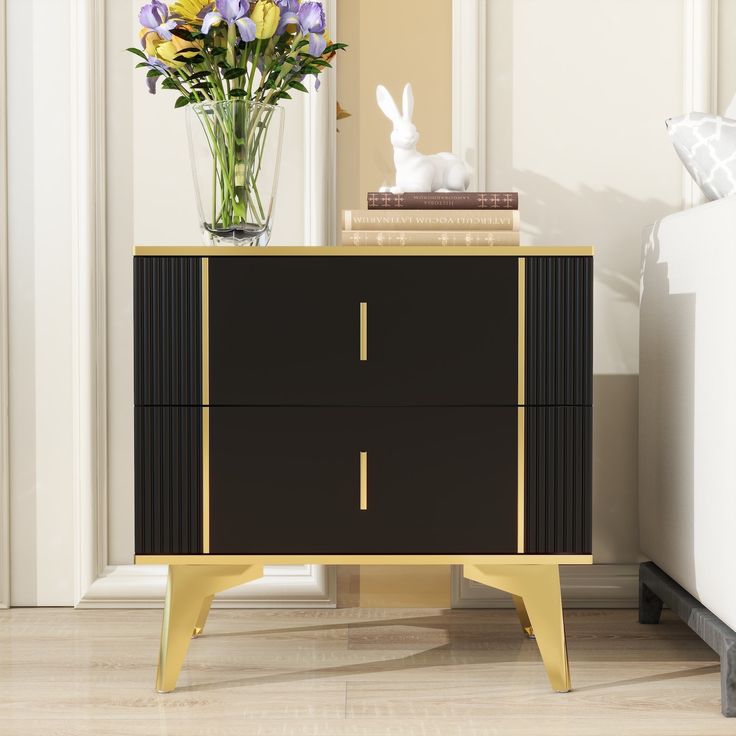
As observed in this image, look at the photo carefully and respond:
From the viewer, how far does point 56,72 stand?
1.59m

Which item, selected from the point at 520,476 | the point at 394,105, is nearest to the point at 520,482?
the point at 520,476

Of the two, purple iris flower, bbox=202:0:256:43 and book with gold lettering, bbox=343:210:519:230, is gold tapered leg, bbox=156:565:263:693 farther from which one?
purple iris flower, bbox=202:0:256:43

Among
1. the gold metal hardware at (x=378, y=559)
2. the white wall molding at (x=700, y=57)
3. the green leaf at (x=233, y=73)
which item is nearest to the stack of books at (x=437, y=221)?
the green leaf at (x=233, y=73)

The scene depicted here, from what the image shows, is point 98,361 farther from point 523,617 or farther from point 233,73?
point 523,617

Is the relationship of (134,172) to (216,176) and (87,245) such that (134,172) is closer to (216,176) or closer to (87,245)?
(87,245)

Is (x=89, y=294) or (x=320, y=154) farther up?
(x=320, y=154)

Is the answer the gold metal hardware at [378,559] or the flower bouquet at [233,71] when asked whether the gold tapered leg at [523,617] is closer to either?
the gold metal hardware at [378,559]

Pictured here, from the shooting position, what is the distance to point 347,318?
118cm

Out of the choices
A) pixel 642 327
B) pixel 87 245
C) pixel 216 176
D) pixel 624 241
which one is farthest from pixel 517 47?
pixel 87 245

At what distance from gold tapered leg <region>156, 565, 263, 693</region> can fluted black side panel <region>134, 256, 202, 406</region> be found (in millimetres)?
255

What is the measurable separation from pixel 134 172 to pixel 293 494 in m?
0.80

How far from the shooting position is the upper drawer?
118 centimetres

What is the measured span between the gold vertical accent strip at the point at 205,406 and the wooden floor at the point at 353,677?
0.79 ft

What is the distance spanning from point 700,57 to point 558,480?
0.95 m
